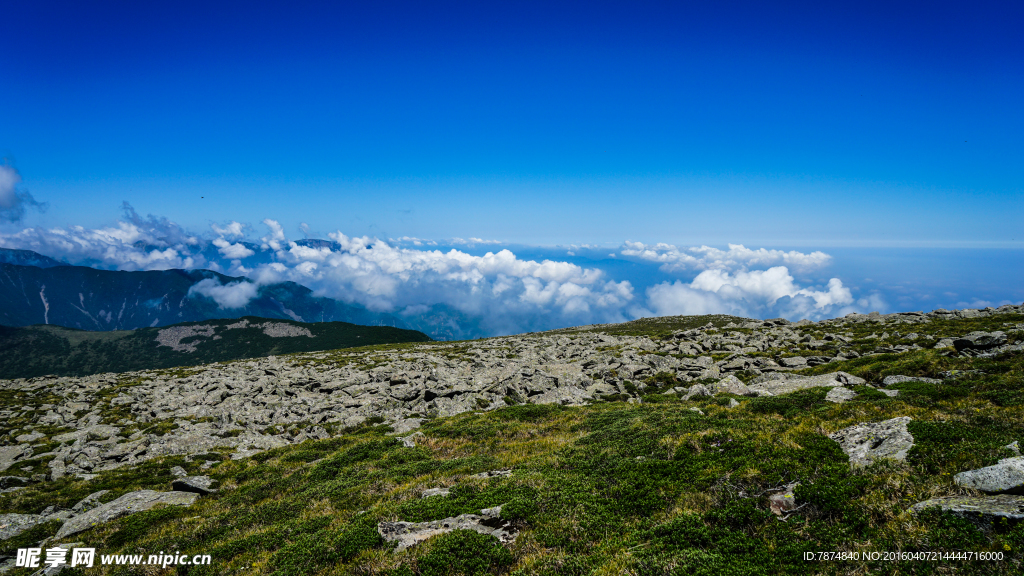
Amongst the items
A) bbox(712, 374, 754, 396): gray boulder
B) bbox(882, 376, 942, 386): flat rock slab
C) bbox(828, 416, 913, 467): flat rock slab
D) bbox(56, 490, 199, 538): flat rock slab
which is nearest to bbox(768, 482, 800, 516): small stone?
bbox(828, 416, 913, 467): flat rock slab

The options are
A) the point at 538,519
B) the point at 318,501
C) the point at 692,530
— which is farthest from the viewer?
the point at 318,501

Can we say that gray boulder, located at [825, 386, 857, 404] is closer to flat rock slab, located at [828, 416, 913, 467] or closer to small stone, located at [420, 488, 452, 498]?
flat rock slab, located at [828, 416, 913, 467]

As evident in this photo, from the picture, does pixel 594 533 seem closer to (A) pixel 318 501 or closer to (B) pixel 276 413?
(A) pixel 318 501

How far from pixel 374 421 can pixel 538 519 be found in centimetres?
2640

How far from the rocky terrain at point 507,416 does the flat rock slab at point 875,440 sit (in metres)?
0.07

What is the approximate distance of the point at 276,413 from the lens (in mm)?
36906

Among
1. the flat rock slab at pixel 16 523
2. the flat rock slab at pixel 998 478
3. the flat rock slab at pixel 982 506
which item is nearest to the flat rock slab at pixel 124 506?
the flat rock slab at pixel 16 523

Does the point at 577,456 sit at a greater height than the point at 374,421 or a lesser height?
greater

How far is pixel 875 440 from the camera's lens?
39.4 feet

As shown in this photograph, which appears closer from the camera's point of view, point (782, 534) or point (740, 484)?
point (782, 534)

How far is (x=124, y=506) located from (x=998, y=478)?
31.4 meters

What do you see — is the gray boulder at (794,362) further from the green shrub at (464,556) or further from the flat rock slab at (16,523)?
the flat rock slab at (16,523)

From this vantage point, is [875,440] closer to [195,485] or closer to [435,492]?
[435,492]

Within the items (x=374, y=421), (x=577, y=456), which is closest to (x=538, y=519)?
(x=577, y=456)
